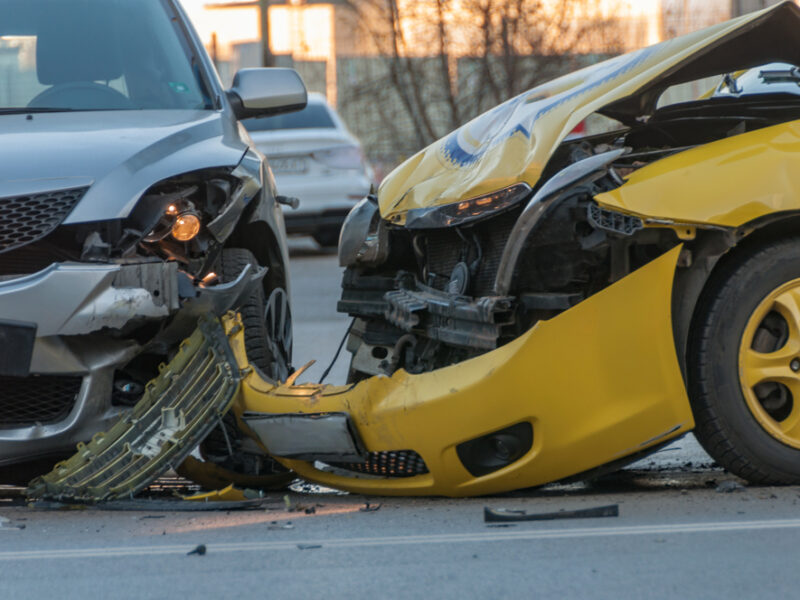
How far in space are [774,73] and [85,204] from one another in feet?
8.81

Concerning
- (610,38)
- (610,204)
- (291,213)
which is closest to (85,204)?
(610,204)

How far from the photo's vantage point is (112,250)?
425cm

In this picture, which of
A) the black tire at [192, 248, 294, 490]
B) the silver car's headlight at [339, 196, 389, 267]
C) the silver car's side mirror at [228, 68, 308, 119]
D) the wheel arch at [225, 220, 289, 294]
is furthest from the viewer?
the silver car's side mirror at [228, 68, 308, 119]

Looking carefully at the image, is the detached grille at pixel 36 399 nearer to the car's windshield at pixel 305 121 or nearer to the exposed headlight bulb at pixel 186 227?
the exposed headlight bulb at pixel 186 227

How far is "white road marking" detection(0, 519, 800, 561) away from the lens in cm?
375

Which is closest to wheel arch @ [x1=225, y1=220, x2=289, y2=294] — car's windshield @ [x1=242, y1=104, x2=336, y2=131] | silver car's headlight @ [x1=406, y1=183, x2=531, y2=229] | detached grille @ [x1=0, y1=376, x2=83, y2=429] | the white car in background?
silver car's headlight @ [x1=406, y1=183, x2=531, y2=229]

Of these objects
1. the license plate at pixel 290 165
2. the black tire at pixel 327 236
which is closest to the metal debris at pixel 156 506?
the license plate at pixel 290 165

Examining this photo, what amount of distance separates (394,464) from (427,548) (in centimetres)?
70

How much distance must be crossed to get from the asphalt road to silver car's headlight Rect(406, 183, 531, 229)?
95 cm

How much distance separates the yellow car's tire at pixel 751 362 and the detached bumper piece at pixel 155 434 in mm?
1512

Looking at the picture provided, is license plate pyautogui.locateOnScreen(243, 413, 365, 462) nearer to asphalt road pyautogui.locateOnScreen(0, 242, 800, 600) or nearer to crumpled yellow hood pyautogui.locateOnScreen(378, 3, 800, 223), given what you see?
asphalt road pyautogui.locateOnScreen(0, 242, 800, 600)

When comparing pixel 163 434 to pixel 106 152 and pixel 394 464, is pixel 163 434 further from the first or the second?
pixel 106 152

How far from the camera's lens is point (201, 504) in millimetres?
4340

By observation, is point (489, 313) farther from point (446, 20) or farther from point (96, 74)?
point (446, 20)
